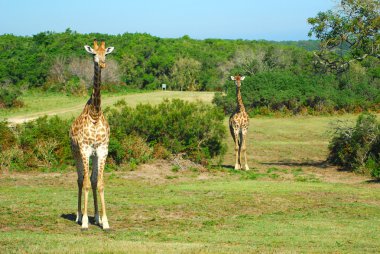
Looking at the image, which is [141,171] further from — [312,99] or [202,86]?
[202,86]

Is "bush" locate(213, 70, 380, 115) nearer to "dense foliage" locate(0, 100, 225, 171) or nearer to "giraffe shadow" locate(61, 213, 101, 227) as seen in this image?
"dense foliage" locate(0, 100, 225, 171)

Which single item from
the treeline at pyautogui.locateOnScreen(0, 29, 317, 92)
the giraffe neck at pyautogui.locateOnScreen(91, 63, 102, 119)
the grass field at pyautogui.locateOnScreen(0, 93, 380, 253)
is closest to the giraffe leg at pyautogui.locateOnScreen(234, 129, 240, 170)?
the grass field at pyautogui.locateOnScreen(0, 93, 380, 253)

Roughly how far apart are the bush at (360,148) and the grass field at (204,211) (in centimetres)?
59

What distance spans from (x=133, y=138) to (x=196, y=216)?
9.33 m

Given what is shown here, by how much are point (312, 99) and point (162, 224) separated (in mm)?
33527

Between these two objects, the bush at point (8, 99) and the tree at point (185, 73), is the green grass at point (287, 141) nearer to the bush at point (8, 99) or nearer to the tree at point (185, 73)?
the bush at point (8, 99)

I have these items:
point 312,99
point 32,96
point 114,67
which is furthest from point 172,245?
point 114,67

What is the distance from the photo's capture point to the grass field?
1183 cm

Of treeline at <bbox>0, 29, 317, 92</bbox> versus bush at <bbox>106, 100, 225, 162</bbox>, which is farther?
treeline at <bbox>0, 29, 317, 92</bbox>

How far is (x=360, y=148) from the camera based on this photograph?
24172 mm

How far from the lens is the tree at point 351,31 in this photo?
973 inches

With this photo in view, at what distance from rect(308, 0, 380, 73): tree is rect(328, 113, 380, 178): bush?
246 centimetres

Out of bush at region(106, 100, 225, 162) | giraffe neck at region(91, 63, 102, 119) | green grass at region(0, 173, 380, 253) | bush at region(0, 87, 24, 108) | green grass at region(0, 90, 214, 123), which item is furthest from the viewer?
bush at region(0, 87, 24, 108)

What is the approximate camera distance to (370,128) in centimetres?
2455
